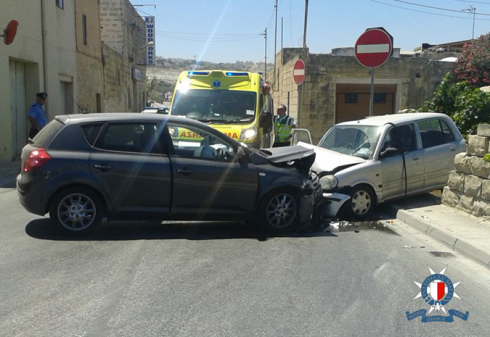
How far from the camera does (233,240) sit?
6.59 m

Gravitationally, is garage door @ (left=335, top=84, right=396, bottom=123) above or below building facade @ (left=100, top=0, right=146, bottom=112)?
below

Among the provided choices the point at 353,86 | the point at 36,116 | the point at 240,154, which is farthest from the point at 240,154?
the point at 353,86

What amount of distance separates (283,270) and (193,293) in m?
1.14

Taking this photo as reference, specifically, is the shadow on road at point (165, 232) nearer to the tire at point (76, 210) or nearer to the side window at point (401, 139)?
the tire at point (76, 210)

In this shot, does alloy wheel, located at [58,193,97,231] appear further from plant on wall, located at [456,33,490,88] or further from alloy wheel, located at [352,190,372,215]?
plant on wall, located at [456,33,490,88]

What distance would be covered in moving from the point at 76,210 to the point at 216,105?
216 inches

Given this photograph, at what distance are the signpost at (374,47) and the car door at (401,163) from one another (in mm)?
1148

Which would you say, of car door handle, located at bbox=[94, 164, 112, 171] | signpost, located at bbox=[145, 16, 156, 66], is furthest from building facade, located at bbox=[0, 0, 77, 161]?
signpost, located at bbox=[145, 16, 156, 66]

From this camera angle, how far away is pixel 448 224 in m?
7.24

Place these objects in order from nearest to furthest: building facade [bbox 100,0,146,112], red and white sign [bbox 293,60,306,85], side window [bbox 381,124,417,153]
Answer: side window [bbox 381,124,417,153]
red and white sign [bbox 293,60,306,85]
building facade [bbox 100,0,146,112]

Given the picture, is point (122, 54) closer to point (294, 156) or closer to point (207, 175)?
point (294, 156)

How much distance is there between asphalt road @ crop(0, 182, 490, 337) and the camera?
4027 mm

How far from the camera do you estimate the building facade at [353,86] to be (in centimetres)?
1798

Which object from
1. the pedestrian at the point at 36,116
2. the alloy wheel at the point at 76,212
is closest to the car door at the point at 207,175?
the alloy wheel at the point at 76,212
